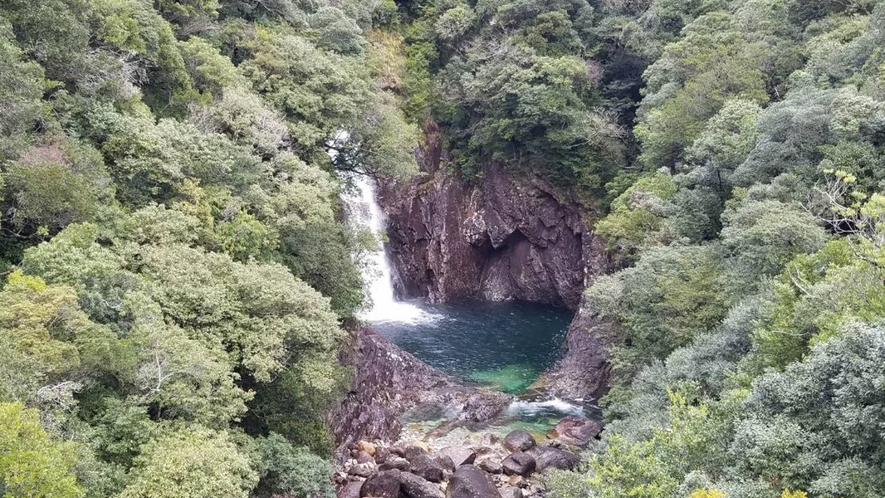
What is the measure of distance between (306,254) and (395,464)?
8.03 m

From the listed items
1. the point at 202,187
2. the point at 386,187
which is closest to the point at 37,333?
the point at 202,187

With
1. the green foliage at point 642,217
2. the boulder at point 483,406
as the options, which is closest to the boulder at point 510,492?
the boulder at point 483,406

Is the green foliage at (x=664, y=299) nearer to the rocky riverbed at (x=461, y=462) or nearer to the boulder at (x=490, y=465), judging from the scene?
the rocky riverbed at (x=461, y=462)

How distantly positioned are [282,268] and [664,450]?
11059 mm

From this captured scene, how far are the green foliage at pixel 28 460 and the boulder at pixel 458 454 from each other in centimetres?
1417

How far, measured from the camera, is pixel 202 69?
23578 millimetres

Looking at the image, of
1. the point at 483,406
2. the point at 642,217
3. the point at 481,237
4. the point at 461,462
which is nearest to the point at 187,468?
the point at 461,462

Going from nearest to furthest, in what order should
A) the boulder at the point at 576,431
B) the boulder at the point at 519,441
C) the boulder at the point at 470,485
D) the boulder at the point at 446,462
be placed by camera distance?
→ the boulder at the point at 470,485 → the boulder at the point at 446,462 → the boulder at the point at 519,441 → the boulder at the point at 576,431

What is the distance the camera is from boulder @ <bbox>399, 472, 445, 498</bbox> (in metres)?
19.1

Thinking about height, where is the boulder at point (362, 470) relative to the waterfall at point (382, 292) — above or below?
below

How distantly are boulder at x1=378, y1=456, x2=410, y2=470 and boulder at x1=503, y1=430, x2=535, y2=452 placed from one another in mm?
4256

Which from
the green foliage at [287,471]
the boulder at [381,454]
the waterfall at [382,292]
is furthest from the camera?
the waterfall at [382,292]

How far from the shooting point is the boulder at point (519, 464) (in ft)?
69.9

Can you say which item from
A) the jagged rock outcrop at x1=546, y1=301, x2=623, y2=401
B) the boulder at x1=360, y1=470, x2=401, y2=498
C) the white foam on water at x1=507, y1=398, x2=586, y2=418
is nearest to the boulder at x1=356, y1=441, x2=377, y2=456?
the boulder at x1=360, y1=470, x2=401, y2=498
